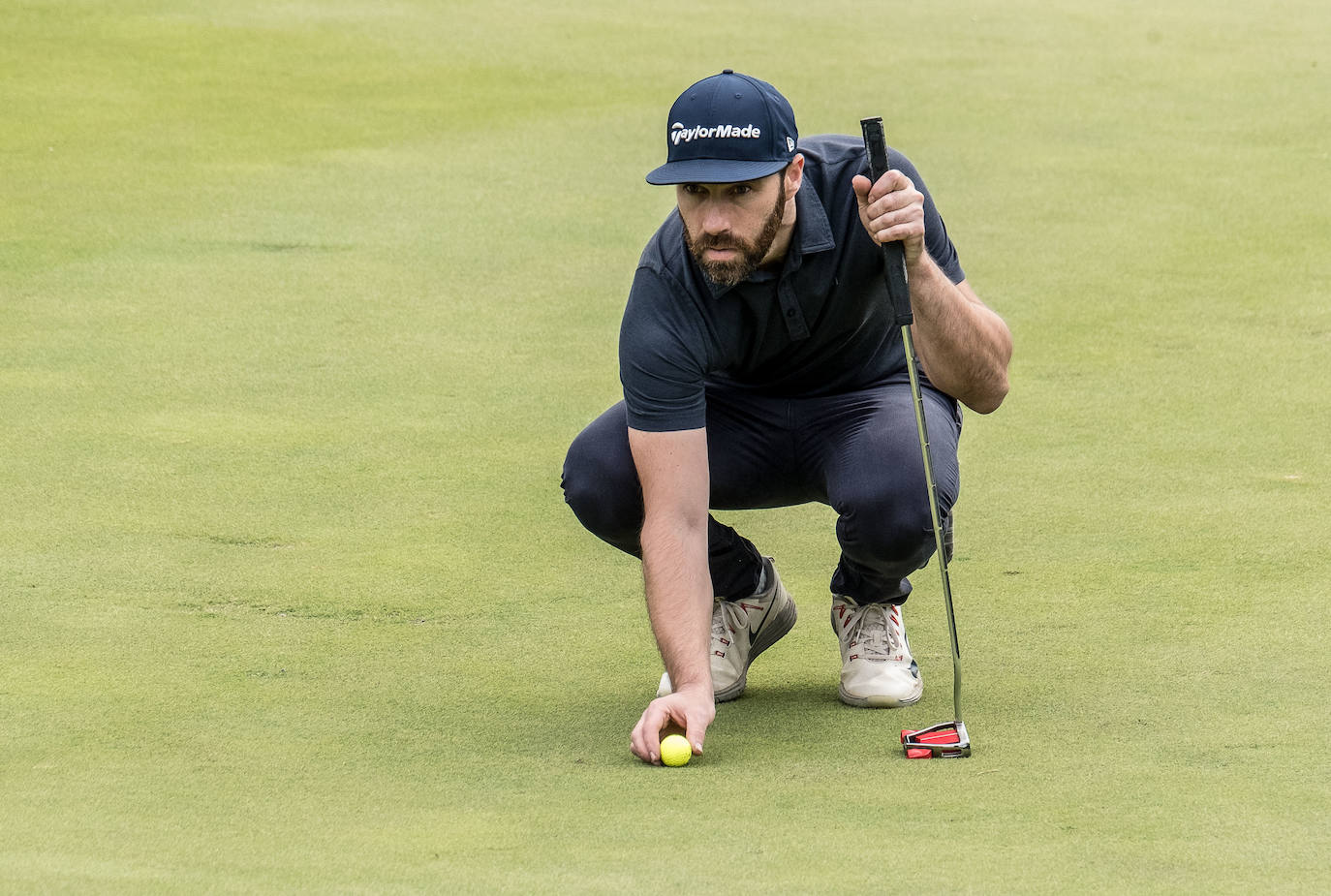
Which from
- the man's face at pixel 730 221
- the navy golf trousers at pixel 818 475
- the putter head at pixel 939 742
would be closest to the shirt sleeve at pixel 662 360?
the man's face at pixel 730 221

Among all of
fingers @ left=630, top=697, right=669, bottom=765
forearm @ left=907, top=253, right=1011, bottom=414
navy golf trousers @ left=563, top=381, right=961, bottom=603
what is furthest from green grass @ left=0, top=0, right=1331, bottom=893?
forearm @ left=907, top=253, right=1011, bottom=414

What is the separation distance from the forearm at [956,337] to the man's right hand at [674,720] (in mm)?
726

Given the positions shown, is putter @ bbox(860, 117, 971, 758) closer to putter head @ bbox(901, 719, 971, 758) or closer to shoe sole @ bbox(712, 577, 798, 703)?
putter head @ bbox(901, 719, 971, 758)

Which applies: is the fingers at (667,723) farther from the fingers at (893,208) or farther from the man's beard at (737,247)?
the fingers at (893,208)

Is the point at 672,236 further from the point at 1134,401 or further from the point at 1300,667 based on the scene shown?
the point at 1134,401

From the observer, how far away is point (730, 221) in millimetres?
3051

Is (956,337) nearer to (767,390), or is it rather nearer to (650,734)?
(767,390)

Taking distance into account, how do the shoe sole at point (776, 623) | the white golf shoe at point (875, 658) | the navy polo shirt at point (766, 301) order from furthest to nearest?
the shoe sole at point (776, 623)
the white golf shoe at point (875, 658)
the navy polo shirt at point (766, 301)

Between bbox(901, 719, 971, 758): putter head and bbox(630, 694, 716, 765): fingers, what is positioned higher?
bbox(630, 694, 716, 765): fingers

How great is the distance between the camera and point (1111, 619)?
371 centimetres

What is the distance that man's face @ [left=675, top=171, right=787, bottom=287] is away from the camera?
304cm

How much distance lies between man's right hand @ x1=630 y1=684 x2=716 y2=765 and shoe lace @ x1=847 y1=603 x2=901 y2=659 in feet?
1.48

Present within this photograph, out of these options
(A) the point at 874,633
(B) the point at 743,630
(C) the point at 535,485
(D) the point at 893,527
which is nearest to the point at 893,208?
(D) the point at 893,527

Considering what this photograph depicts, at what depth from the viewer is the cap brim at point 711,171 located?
2.96m
